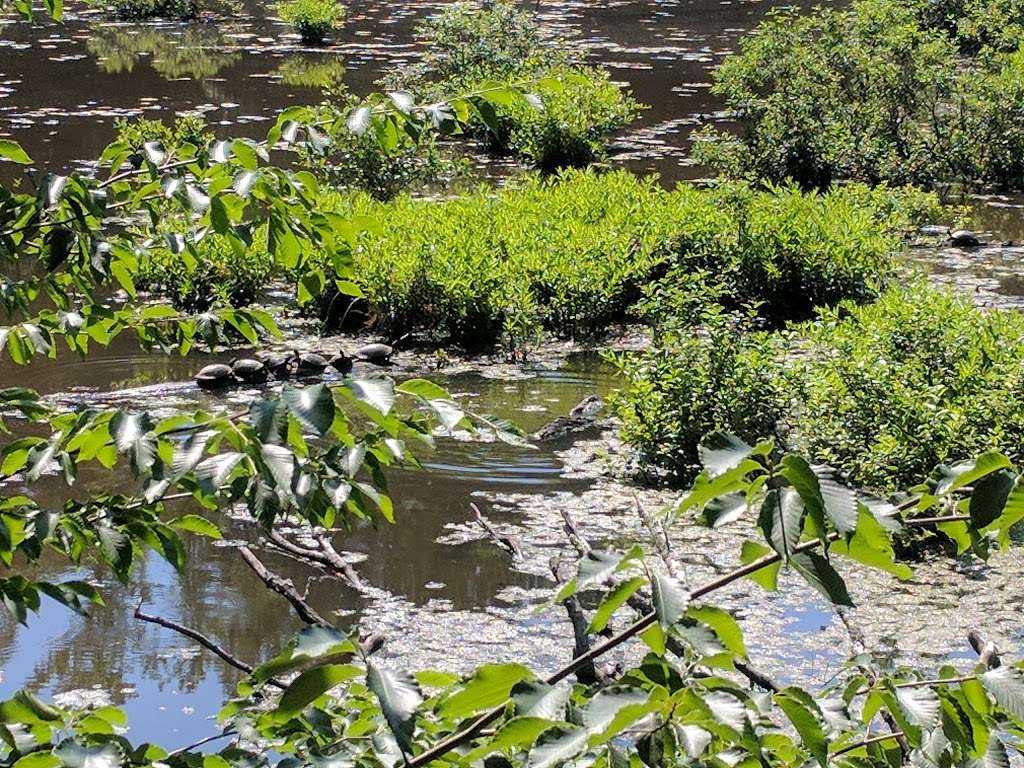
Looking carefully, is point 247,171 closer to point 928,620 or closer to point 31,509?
point 31,509

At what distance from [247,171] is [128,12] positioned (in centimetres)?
2644

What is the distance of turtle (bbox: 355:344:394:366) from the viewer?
920cm

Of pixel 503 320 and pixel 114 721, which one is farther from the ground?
pixel 114 721

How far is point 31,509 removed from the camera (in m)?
2.43

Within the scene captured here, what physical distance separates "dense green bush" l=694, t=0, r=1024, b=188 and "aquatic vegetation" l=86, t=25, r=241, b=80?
951 cm

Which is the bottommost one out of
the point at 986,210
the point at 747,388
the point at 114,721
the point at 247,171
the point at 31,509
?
the point at 986,210

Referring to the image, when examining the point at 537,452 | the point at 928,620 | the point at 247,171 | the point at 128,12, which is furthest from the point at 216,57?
the point at 247,171

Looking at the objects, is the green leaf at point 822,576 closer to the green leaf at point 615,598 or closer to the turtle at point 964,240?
the green leaf at point 615,598

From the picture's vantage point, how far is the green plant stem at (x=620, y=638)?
5.48 ft

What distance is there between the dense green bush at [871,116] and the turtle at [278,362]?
642cm

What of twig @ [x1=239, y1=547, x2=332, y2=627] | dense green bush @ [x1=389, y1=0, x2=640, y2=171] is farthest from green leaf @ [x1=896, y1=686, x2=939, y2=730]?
dense green bush @ [x1=389, y1=0, x2=640, y2=171]

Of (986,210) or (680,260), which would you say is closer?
(680,260)

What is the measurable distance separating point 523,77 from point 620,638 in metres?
12.1

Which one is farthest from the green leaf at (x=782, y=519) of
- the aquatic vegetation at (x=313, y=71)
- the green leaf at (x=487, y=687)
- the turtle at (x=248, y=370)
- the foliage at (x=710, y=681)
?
the aquatic vegetation at (x=313, y=71)
